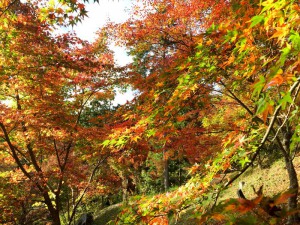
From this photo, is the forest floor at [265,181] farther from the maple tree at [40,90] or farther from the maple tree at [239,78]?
the maple tree at [239,78]

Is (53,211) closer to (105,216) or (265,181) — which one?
(105,216)

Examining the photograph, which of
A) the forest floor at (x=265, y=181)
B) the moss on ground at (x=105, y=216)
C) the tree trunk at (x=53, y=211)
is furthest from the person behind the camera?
the moss on ground at (x=105, y=216)

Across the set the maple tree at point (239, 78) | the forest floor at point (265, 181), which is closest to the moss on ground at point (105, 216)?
the forest floor at point (265, 181)

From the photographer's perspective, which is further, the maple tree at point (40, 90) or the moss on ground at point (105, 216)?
the moss on ground at point (105, 216)

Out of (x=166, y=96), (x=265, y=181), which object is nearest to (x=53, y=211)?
(x=166, y=96)

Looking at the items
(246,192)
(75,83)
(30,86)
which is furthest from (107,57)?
(246,192)

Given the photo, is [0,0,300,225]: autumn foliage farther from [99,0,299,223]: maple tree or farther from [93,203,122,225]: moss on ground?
[93,203,122,225]: moss on ground

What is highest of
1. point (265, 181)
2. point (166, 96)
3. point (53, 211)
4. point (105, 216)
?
point (166, 96)

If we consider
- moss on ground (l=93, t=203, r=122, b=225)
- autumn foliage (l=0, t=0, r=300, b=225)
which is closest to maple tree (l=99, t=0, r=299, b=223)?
autumn foliage (l=0, t=0, r=300, b=225)

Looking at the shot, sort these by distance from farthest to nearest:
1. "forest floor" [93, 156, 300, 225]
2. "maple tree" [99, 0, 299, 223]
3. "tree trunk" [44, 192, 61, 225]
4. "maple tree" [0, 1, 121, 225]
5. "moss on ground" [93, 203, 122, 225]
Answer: "moss on ground" [93, 203, 122, 225]
"forest floor" [93, 156, 300, 225]
"tree trunk" [44, 192, 61, 225]
"maple tree" [0, 1, 121, 225]
"maple tree" [99, 0, 299, 223]

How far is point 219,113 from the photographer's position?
15.3 m

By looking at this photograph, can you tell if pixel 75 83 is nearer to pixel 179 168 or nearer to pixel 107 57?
pixel 107 57

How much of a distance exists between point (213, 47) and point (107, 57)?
7.54 metres

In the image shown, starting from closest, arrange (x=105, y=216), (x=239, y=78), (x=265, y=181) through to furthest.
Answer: (x=239, y=78) < (x=265, y=181) < (x=105, y=216)
